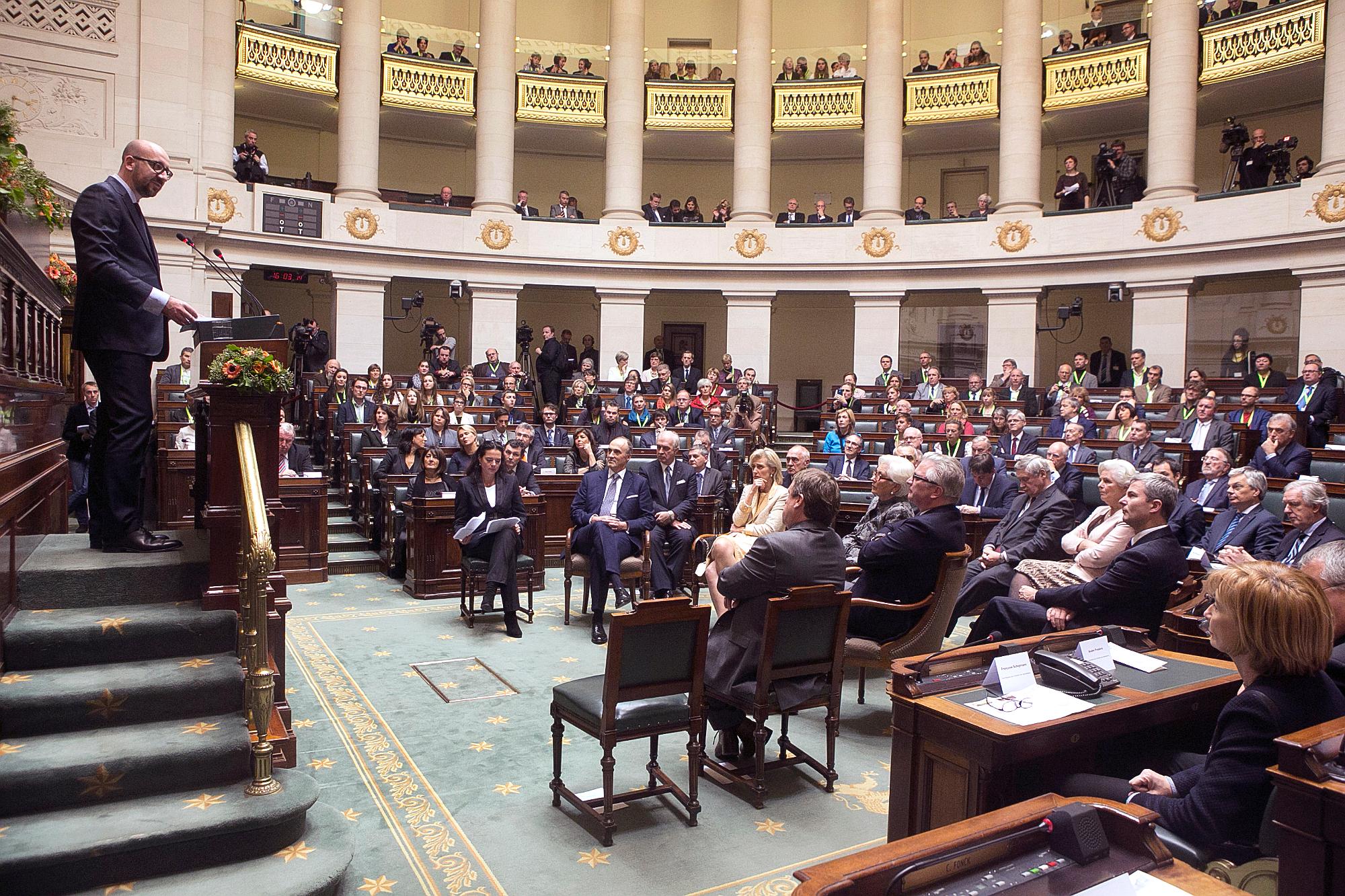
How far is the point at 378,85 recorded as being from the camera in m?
14.9

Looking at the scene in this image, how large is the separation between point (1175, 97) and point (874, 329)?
5704 mm

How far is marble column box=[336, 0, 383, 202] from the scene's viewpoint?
572 inches

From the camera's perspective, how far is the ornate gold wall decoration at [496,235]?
15344mm

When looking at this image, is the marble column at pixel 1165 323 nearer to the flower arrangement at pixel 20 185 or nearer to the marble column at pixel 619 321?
the marble column at pixel 619 321

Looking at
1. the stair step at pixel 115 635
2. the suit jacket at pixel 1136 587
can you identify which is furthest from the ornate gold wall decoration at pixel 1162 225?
the stair step at pixel 115 635

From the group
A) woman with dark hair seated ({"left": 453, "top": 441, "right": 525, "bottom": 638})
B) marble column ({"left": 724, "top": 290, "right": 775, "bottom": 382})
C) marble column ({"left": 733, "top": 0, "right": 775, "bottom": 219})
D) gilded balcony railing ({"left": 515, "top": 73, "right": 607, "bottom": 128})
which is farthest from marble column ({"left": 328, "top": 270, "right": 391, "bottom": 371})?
woman with dark hair seated ({"left": 453, "top": 441, "right": 525, "bottom": 638})

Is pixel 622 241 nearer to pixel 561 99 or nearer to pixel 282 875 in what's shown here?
pixel 561 99

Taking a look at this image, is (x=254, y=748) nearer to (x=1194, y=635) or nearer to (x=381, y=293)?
(x=1194, y=635)

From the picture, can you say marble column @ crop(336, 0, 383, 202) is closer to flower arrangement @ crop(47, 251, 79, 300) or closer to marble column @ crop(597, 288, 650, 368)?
marble column @ crop(597, 288, 650, 368)

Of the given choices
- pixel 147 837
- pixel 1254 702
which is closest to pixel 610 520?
pixel 147 837

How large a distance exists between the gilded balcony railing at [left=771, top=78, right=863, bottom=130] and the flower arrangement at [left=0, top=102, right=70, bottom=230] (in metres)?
14.0

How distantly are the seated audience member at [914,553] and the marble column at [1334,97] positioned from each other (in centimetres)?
1193

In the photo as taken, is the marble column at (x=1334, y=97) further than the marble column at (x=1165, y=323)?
No

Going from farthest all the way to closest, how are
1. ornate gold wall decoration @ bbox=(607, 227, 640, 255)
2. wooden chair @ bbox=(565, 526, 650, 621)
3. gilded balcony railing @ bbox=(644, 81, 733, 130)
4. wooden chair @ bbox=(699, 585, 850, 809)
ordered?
gilded balcony railing @ bbox=(644, 81, 733, 130), ornate gold wall decoration @ bbox=(607, 227, 640, 255), wooden chair @ bbox=(565, 526, 650, 621), wooden chair @ bbox=(699, 585, 850, 809)
